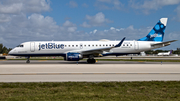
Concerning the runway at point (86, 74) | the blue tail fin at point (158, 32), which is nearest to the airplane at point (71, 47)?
the blue tail fin at point (158, 32)

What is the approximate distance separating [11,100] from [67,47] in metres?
22.6

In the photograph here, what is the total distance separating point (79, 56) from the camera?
26266 millimetres

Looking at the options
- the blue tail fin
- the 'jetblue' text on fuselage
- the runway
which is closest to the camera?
the runway

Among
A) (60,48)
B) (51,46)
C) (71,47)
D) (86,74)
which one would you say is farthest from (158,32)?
(86,74)

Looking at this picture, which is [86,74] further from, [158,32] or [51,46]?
[158,32]

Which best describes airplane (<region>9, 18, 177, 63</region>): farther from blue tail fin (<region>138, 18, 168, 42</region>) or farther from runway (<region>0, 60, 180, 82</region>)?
runway (<region>0, 60, 180, 82</region>)

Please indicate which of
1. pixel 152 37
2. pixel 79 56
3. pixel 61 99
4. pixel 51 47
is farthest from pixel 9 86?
pixel 152 37

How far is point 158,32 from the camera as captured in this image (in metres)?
31.5

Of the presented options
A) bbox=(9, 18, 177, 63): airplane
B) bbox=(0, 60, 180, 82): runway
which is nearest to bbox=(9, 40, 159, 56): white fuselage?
bbox=(9, 18, 177, 63): airplane

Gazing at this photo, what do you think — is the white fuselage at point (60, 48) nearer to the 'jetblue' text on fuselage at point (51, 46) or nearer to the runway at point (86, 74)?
the 'jetblue' text on fuselage at point (51, 46)

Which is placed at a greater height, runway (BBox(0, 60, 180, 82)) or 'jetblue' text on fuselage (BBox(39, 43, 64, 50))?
'jetblue' text on fuselage (BBox(39, 43, 64, 50))

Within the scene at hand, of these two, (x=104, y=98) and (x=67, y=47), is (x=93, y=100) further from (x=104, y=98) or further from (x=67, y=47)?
(x=67, y=47)

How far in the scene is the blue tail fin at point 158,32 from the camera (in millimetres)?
31375

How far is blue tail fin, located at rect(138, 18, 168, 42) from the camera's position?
31.4m
